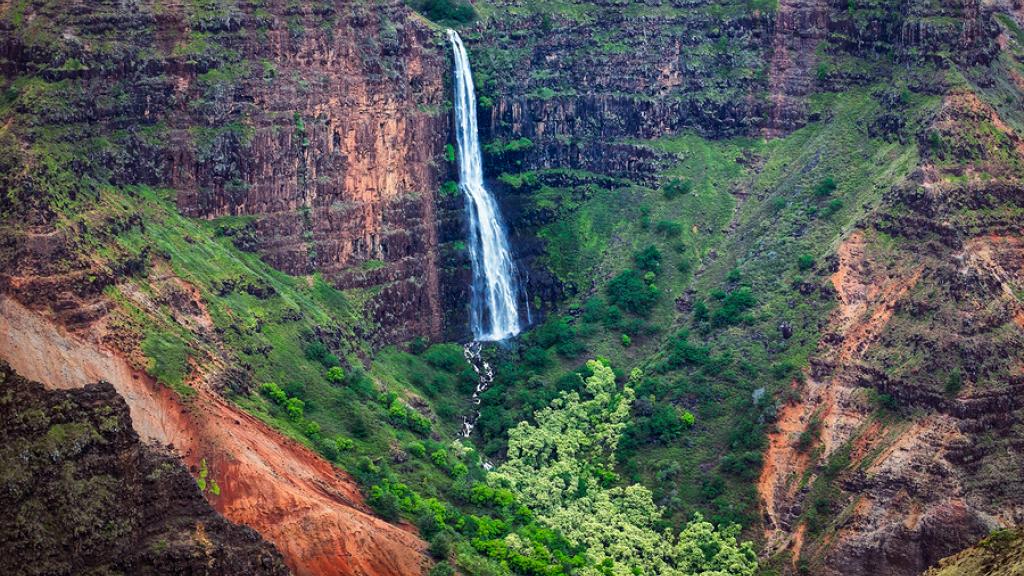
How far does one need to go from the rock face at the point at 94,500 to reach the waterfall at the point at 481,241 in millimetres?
40099

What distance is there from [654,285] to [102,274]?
37.9 metres

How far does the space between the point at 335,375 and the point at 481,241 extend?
69.6 ft

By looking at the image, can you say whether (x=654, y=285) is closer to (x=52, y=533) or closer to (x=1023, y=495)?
(x=1023, y=495)

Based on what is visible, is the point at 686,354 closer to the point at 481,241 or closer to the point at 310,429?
the point at 481,241

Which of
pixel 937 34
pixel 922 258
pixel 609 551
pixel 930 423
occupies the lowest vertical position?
pixel 609 551

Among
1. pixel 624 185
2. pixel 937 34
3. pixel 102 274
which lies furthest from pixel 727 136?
pixel 102 274

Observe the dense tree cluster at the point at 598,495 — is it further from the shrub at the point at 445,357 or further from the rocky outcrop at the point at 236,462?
the rocky outcrop at the point at 236,462

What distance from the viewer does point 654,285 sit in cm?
11912

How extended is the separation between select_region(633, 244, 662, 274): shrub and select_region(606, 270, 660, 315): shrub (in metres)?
0.79

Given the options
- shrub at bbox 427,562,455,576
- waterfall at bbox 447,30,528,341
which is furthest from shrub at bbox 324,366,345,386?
waterfall at bbox 447,30,528,341

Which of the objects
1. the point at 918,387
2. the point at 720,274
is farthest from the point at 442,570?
the point at 720,274

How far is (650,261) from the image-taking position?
120312 mm

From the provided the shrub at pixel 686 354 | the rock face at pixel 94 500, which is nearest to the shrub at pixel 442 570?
the rock face at pixel 94 500

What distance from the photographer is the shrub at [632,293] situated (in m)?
118
